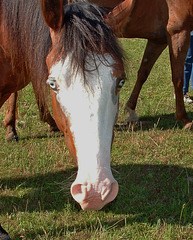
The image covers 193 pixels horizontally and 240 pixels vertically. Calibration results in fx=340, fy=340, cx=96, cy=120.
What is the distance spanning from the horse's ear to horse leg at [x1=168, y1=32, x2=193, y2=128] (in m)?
2.58

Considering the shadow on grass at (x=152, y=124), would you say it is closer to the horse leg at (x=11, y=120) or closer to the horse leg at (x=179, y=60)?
the horse leg at (x=179, y=60)

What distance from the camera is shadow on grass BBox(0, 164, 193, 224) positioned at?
9.34 ft

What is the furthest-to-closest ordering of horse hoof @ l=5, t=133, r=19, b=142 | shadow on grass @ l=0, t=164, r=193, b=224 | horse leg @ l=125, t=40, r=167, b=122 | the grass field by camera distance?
horse leg @ l=125, t=40, r=167, b=122 → horse hoof @ l=5, t=133, r=19, b=142 → shadow on grass @ l=0, t=164, r=193, b=224 → the grass field

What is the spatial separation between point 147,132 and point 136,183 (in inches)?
47.2

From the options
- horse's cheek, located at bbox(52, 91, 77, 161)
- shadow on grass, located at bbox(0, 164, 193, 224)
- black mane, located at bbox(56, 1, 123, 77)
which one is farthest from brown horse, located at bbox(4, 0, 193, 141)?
horse's cheek, located at bbox(52, 91, 77, 161)

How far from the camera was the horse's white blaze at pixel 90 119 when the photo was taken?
5.92 feet

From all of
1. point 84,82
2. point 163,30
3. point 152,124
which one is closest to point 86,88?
point 84,82

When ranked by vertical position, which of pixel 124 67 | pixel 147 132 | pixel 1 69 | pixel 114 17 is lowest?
pixel 147 132

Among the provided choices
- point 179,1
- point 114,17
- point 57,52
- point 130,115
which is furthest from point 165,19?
point 57,52

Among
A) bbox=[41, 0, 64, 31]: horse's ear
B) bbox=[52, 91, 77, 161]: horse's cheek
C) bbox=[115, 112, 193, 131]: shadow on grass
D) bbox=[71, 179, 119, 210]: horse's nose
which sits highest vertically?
bbox=[41, 0, 64, 31]: horse's ear

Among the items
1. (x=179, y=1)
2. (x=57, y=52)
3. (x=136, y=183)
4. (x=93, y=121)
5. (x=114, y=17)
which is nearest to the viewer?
(x=93, y=121)

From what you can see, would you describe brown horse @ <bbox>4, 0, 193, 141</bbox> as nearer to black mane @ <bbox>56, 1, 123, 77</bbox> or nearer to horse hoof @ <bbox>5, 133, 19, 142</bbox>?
horse hoof @ <bbox>5, 133, 19, 142</bbox>

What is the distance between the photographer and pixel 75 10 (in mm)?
2121

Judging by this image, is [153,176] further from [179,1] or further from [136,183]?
[179,1]
